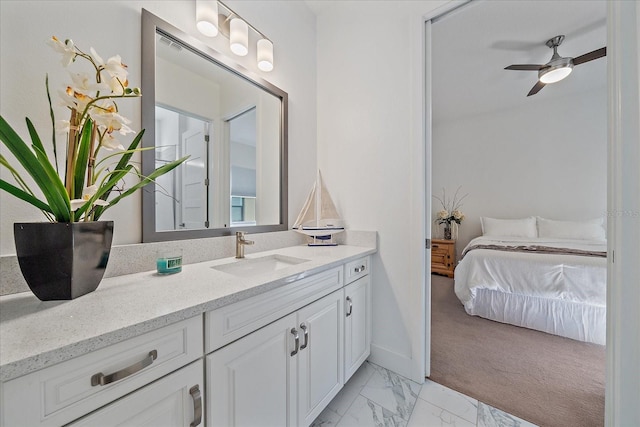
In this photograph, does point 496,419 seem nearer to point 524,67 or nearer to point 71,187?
point 71,187

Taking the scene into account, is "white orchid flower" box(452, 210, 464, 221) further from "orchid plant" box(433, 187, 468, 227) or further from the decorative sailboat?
the decorative sailboat

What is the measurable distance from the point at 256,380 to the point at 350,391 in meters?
0.86

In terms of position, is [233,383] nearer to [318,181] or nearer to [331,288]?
[331,288]

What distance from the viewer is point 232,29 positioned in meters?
1.32

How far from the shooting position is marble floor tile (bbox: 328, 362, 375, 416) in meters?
1.31

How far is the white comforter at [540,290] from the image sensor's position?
6.41 feet

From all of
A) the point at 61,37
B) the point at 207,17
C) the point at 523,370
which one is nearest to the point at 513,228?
the point at 523,370

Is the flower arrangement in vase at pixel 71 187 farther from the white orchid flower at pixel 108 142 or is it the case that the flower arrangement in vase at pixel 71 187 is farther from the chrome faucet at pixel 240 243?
the chrome faucet at pixel 240 243

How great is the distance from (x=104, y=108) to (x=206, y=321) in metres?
0.70

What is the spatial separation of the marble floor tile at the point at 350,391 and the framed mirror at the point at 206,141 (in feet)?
3.50

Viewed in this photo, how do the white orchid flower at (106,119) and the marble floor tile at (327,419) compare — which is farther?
the marble floor tile at (327,419)

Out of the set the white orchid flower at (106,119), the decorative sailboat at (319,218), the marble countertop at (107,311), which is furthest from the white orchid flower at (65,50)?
the decorative sailboat at (319,218)

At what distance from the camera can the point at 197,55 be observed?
1.23 metres

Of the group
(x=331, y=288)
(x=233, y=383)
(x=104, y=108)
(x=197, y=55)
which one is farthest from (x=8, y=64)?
(x=331, y=288)
